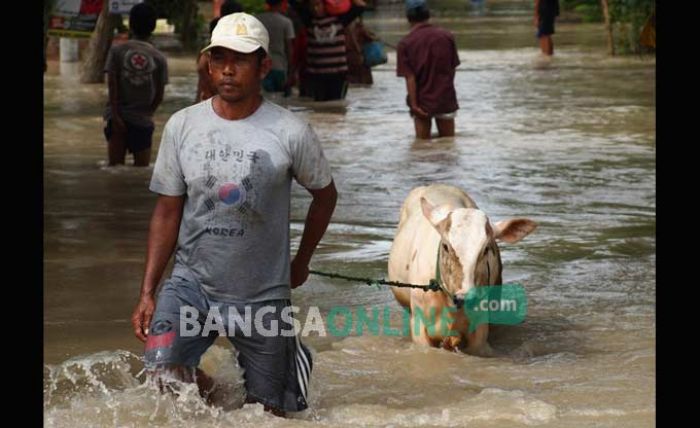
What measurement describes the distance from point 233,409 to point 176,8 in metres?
23.6

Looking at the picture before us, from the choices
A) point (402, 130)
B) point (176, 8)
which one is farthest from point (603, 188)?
point (176, 8)

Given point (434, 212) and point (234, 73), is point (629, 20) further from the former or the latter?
point (234, 73)

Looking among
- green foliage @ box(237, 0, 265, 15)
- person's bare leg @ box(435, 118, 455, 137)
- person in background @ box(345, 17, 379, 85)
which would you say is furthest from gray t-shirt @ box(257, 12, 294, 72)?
green foliage @ box(237, 0, 265, 15)

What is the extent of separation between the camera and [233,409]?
21.7 feet

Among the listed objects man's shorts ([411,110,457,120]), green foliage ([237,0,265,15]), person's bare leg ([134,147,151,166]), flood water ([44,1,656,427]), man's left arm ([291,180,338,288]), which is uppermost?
green foliage ([237,0,265,15])

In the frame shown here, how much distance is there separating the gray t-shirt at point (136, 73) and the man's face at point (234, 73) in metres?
8.03

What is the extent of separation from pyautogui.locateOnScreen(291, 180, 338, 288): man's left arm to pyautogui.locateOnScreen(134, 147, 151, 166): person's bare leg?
8644mm

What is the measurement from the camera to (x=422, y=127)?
18031mm

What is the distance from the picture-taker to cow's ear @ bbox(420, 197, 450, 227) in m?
7.86

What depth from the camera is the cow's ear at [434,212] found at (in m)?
7.86

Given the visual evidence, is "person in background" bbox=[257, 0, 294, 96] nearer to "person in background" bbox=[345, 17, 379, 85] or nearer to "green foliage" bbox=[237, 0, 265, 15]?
"person in background" bbox=[345, 17, 379, 85]

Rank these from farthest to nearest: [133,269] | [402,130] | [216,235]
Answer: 1. [402,130]
2. [133,269]
3. [216,235]

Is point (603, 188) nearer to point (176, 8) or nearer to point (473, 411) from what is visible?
point (473, 411)

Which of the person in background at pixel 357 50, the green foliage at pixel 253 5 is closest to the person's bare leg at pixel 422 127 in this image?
the person in background at pixel 357 50
